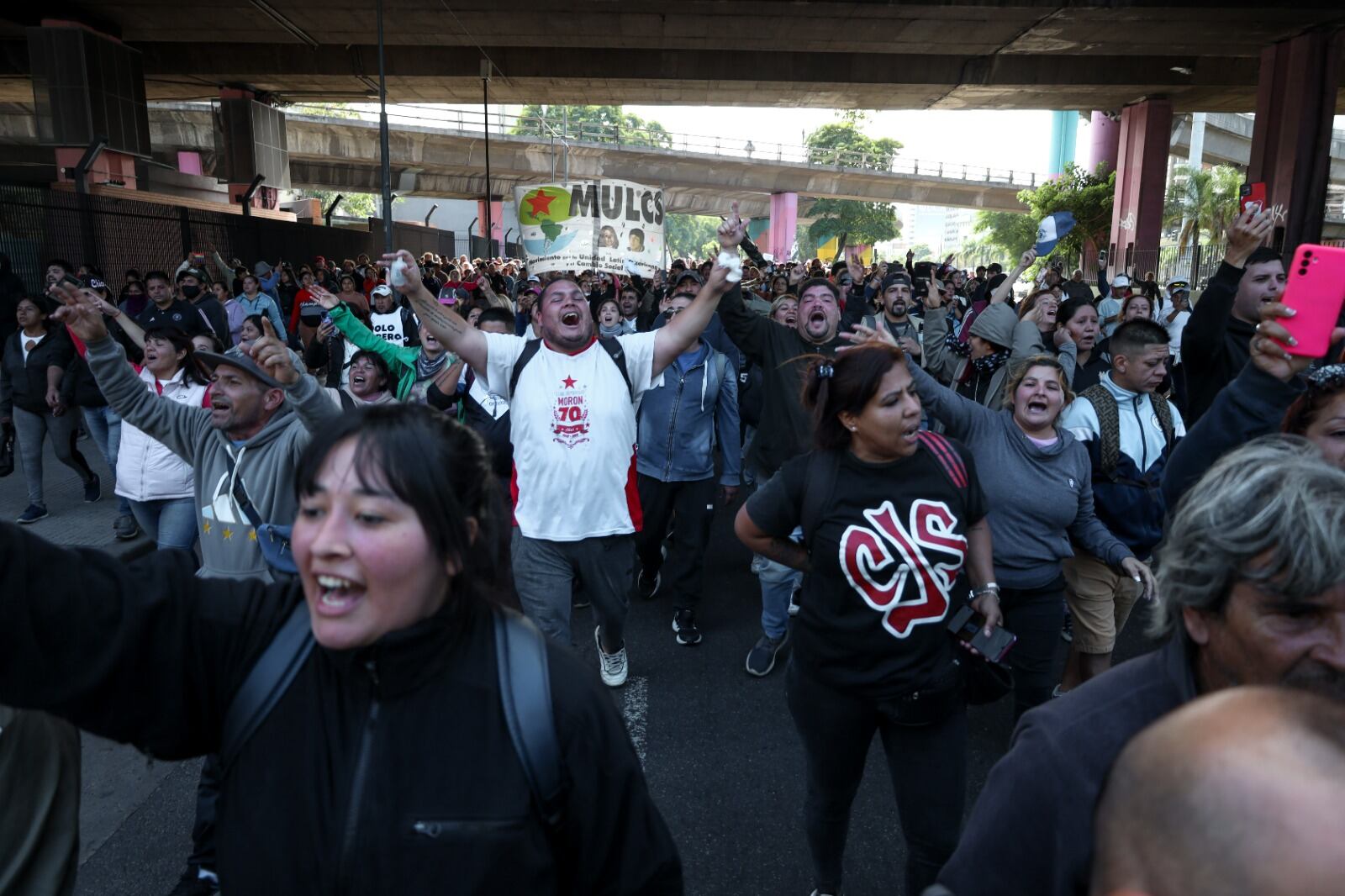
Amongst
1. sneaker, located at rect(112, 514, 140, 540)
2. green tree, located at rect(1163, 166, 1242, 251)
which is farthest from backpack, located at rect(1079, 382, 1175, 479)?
green tree, located at rect(1163, 166, 1242, 251)

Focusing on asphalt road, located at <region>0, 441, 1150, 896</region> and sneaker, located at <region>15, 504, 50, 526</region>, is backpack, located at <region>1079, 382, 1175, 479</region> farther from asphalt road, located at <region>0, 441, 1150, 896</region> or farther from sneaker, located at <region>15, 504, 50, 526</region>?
sneaker, located at <region>15, 504, 50, 526</region>

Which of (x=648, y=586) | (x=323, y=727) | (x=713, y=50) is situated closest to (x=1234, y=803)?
(x=323, y=727)

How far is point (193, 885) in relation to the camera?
323 centimetres

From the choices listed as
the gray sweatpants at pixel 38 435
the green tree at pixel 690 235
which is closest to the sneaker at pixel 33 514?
the gray sweatpants at pixel 38 435

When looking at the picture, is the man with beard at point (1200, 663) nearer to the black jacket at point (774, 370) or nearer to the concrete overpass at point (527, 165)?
the black jacket at point (774, 370)

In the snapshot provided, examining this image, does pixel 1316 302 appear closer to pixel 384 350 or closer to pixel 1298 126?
pixel 384 350

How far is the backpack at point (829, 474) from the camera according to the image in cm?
Result: 290

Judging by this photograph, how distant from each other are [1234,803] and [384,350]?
6.08 meters

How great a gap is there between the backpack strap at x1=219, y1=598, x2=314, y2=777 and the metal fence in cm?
1492

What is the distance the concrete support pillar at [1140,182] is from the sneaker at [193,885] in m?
30.1

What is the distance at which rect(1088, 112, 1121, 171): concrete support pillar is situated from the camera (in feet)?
119

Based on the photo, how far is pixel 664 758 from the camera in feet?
14.2

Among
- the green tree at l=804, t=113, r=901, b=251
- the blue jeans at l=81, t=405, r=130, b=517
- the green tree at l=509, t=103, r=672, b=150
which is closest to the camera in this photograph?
the blue jeans at l=81, t=405, r=130, b=517

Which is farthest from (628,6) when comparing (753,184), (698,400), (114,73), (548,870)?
(753,184)
